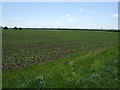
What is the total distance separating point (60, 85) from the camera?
7.39 m

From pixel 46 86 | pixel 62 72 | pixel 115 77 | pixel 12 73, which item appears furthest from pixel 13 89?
pixel 115 77

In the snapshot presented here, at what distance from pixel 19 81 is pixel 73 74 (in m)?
3.18

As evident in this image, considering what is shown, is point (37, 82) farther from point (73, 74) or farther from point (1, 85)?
point (73, 74)

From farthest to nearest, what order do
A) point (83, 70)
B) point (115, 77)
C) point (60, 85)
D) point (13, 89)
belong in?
point (83, 70) < point (115, 77) < point (60, 85) < point (13, 89)

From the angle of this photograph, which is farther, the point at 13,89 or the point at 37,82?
the point at 37,82

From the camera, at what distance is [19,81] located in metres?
A: 7.77

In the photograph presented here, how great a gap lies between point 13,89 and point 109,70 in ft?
18.8

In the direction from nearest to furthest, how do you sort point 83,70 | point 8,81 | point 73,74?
point 8,81 → point 73,74 → point 83,70

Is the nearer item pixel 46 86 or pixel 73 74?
pixel 46 86

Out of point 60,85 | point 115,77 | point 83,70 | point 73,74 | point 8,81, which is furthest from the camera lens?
point 83,70

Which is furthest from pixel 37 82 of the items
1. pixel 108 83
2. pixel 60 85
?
pixel 108 83

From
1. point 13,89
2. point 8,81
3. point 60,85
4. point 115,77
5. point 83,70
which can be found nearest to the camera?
point 13,89

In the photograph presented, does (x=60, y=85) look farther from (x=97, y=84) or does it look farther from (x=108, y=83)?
(x=108, y=83)

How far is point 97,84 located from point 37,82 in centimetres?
279
